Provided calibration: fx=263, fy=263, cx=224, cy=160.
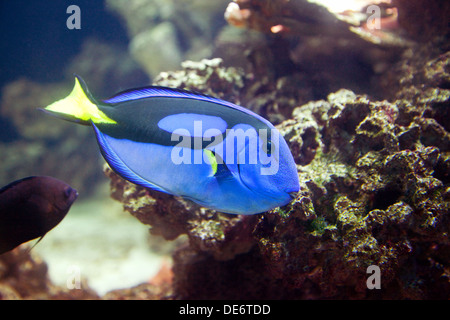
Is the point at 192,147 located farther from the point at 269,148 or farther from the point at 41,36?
the point at 41,36

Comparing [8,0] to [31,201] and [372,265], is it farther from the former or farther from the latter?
[372,265]

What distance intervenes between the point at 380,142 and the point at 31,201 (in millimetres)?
2575

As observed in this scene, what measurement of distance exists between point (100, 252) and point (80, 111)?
13.7 ft

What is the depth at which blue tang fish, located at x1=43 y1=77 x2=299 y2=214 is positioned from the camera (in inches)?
45.6

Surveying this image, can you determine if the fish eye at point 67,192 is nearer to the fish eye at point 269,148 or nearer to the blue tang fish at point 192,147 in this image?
the blue tang fish at point 192,147

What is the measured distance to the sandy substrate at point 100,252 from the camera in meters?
3.89

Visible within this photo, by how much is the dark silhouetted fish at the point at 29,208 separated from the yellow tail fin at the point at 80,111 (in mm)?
973

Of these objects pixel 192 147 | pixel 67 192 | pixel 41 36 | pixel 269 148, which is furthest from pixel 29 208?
pixel 41 36

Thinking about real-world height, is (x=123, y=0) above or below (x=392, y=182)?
above

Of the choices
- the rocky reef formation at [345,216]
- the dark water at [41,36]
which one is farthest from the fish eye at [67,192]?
the dark water at [41,36]

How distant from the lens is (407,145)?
2.05 m

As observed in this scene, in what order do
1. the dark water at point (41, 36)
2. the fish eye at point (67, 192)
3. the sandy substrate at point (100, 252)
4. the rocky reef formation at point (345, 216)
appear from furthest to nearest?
the dark water at point (41, 36)
the sandy substrate at point (100, 252)
the fish eye at point (67, 192)
the rocky reef formation at point (345, 216)
